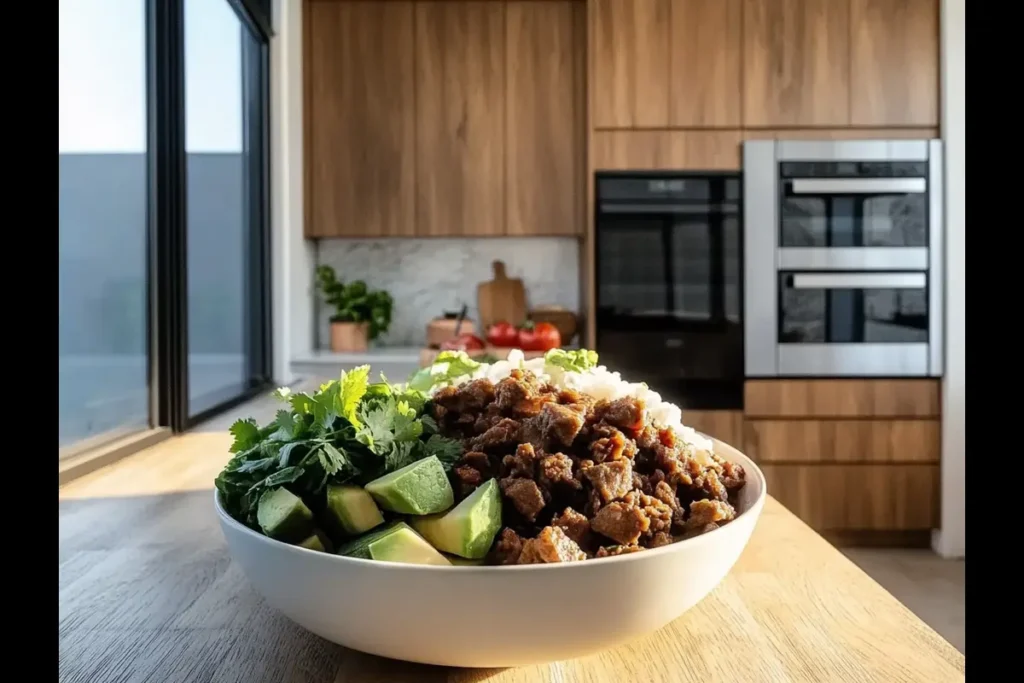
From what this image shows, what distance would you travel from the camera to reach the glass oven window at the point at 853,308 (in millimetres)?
3500

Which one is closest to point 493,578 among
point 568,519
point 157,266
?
point 568,519

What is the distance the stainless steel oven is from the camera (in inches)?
137

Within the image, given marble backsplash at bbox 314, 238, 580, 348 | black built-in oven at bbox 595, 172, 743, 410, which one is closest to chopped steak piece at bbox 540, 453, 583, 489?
black built-in oven at bbox 595, 172, 743, 410

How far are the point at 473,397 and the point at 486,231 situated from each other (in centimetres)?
312

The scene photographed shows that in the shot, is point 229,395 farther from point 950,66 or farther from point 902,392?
point 950,66

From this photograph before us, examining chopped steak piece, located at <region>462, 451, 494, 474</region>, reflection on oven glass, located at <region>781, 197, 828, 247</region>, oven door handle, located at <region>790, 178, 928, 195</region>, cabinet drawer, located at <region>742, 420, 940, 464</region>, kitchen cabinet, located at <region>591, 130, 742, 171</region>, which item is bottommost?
cabinet drawer, located at <region>742, 420, 940, 464</region>

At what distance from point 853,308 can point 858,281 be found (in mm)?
119

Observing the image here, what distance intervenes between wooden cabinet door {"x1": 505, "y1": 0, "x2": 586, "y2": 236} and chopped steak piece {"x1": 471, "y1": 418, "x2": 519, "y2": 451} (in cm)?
319

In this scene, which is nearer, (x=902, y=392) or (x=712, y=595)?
(x=712, y=595)

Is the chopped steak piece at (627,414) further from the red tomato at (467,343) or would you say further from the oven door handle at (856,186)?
the oven door handle at (856,186)

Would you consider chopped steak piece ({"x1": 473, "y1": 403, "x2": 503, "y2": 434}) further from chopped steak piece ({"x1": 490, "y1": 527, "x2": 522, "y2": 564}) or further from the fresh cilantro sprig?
chopped steak piece ({"x1": 490, "y1": 527, "x2": 522, "y2": 564})

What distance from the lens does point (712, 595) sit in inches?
32.2

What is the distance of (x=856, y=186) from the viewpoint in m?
3.48
